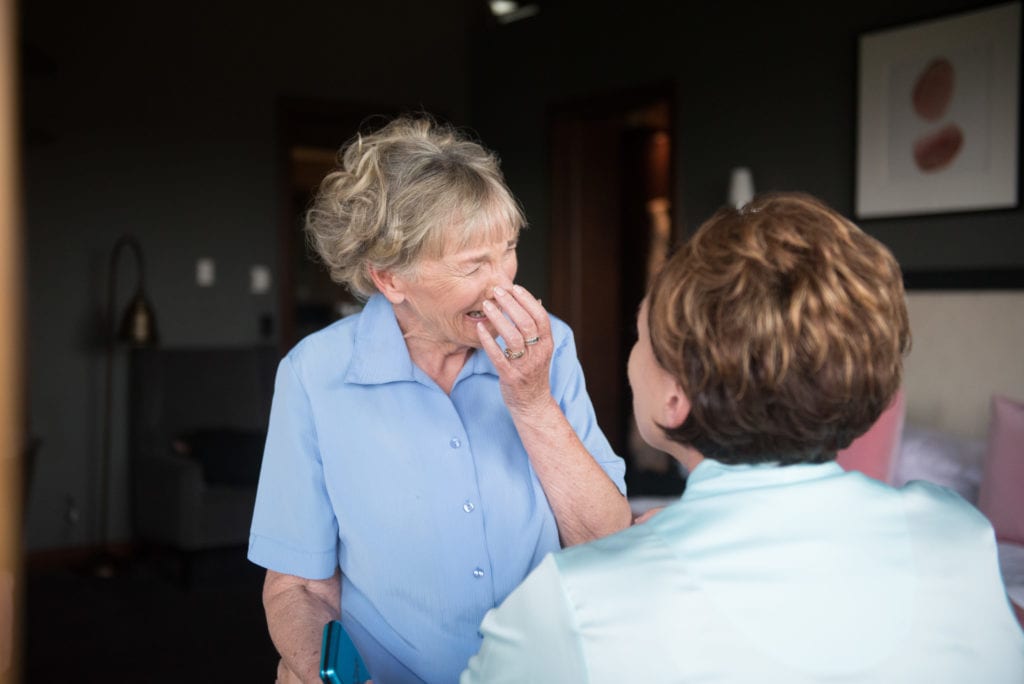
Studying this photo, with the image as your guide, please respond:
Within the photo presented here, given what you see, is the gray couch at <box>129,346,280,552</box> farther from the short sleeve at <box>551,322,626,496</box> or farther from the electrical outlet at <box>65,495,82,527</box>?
the short sleeve at <box>551,322,626,496</box>

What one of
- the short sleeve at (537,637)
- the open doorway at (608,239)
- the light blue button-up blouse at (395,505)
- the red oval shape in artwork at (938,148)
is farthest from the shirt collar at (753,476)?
the open doorway at (608,239)

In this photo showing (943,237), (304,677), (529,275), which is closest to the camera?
(304,677)

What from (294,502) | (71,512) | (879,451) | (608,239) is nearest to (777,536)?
A: (294,502)

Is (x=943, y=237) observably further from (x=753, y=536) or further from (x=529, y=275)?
(x=753, y=536)

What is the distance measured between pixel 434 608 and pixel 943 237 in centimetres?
300

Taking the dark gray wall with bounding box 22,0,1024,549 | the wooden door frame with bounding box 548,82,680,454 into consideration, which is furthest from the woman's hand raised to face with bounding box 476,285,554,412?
the wooden door frame with bounding box 548,82,680,454

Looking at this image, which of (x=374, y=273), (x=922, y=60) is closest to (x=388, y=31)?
(x=922, y=60)

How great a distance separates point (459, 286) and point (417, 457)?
26 cm

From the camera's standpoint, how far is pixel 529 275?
5816 mm

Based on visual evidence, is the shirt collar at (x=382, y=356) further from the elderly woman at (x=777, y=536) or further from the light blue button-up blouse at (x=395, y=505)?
the elderly woman at (x=777, y=536)

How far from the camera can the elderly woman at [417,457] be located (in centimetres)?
134

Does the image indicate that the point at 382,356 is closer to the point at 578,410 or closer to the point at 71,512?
the point at 578,410

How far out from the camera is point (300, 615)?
1.35m

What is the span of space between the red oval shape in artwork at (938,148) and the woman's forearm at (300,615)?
3.08 m
